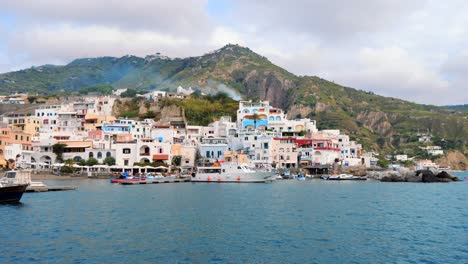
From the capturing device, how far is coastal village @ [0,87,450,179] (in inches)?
3521

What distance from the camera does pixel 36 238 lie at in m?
27.9

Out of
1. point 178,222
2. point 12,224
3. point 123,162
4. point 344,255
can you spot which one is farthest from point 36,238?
point 123,162

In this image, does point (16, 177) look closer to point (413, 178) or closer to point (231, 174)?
point (231, 174)

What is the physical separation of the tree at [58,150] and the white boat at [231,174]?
2696cm

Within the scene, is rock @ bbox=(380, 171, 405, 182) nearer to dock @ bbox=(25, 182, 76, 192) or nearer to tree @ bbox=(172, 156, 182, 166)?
tree @ bbox=(172, 156, 182, 166)

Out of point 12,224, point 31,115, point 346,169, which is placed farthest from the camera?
point 31,115

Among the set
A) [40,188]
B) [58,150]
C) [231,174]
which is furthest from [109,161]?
[40,188]

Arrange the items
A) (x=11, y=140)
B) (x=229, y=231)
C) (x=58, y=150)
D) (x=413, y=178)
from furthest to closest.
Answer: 1. (x=413, y=178)
2. (x=58, y=150)
3. (x=11, y=140)
4. (x=229, y=231)

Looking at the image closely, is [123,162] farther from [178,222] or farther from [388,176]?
[178,222]

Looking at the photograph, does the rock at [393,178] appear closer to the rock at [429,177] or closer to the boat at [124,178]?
the rock at [429,177]

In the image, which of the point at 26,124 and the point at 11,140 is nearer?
the point at 11,140

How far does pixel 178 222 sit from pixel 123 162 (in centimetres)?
5734

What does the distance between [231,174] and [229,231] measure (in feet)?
155

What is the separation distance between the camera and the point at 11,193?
1722 inches
